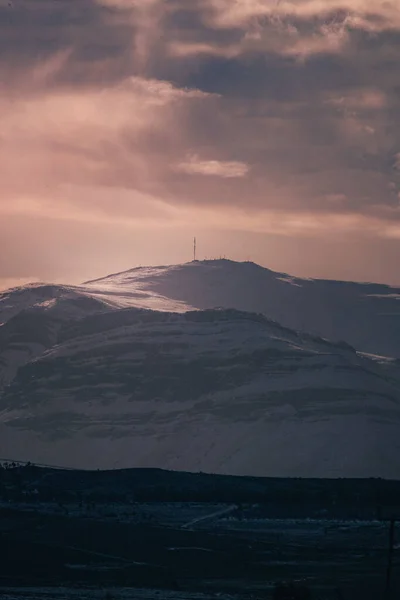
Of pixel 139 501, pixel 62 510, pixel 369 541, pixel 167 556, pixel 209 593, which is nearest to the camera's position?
pixel 209 593

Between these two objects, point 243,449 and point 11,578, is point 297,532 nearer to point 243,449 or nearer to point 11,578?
point 11,578

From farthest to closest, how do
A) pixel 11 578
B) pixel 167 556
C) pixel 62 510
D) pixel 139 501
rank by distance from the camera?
pixel 139 501 < pixel 62 510 < pixel 167 556 < pixel 11 578

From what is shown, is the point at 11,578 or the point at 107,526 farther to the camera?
the point at 107,526

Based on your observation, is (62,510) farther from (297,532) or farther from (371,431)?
(371,431)

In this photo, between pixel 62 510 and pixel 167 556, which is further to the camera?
pixel 62 510

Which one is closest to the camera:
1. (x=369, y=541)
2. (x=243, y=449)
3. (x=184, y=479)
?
(x=369, y=541)

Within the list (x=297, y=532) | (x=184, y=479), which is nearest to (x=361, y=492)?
(x=184, y=479)

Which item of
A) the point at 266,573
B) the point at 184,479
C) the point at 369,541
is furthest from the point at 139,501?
the point at 266,573

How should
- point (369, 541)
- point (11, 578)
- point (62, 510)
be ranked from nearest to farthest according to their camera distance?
point (11, 578), point (369, 541), point (62, 510)

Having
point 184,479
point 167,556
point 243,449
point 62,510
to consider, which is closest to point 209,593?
point 167,556
